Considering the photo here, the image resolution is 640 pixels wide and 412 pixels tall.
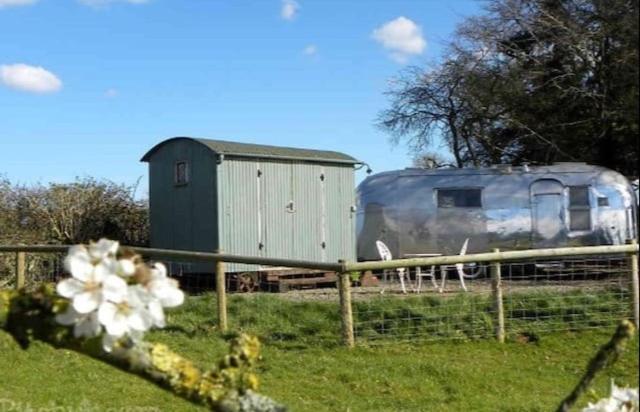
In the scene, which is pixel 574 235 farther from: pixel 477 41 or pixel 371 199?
pixel 477 41

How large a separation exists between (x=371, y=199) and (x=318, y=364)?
8.53m

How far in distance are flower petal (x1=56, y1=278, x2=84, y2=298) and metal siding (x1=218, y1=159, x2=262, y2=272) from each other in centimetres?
1258

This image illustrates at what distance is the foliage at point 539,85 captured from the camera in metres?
19.9

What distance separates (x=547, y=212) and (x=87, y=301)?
14654 mm

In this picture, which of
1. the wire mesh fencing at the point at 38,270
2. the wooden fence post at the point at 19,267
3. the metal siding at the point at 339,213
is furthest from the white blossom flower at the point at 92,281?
the metal siding at the point at 339,213

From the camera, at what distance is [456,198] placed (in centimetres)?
1552

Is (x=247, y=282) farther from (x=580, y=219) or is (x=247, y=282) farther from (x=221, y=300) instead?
(x=580, y=219)

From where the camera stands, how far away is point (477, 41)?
23531mm

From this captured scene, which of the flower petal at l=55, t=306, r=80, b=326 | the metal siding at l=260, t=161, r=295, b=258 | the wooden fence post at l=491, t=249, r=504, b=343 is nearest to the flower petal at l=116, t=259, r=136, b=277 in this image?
the flower petal at l=55, t=306, r=80, b=326

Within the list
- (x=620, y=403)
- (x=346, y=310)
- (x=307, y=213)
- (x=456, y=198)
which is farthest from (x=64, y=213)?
(x=620, y=403)

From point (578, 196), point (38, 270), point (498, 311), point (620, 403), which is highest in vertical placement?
point (578, 196)

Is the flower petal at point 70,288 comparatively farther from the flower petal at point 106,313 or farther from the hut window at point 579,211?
the hut window at point 579,211

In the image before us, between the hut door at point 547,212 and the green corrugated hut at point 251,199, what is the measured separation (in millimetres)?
3430

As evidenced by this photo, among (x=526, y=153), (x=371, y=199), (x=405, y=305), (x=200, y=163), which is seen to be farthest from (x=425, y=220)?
(x=526, y=153)
